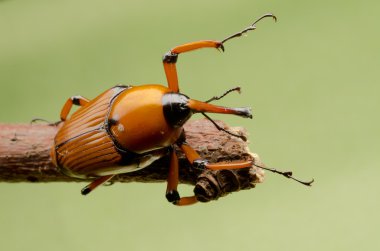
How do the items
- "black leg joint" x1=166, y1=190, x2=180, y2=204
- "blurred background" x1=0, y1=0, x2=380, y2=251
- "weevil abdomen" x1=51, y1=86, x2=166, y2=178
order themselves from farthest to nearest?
"blurred background" x1=0, y1=0, x2=380, y2=251, "black leg joint" x1=166, y1=190, x2=180, y2=204, "weevil abdomen" x1=51, y1=86, x2=166, y2=178

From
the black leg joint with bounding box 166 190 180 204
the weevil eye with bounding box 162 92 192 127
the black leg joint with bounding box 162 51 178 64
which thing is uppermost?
the black leg joint with bounding box 162 51 178 64

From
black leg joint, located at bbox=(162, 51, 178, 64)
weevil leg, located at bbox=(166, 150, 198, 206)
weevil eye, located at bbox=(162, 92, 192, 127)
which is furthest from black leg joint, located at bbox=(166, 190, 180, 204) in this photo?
black leg joint, located at bbox=(162, 51, 178, 64)

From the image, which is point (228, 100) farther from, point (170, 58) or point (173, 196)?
point (173, 196)

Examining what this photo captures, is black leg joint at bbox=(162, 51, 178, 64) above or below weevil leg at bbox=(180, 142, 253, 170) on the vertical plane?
above

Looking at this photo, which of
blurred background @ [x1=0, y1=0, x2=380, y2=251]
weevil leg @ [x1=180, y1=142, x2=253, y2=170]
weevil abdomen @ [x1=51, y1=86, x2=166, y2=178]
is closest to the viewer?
weevil leg @ [x1=180, y1=142, x2=253, y2=170]

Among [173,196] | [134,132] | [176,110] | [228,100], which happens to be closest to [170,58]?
[176,110]

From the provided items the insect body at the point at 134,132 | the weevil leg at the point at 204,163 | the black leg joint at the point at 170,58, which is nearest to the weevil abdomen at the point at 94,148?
the insect body at the point at 134,132

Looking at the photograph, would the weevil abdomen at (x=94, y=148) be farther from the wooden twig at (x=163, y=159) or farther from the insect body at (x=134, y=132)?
the wooden twig at (x=163, y=159)

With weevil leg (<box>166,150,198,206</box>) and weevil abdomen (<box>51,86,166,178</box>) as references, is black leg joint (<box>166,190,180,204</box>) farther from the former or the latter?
weevil abdomen (<box>51,86,166,178</box>)

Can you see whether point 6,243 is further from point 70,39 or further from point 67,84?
point 70,39
